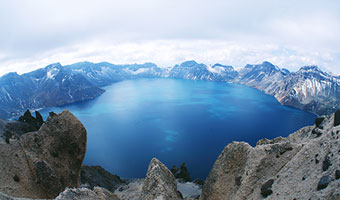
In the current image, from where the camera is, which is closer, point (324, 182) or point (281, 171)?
point (324, 182)

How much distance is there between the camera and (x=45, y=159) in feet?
138

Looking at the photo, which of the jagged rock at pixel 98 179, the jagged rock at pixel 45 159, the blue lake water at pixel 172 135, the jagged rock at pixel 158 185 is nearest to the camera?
the jagged rock at pixel 158 185

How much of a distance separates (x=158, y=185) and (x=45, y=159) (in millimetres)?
27281

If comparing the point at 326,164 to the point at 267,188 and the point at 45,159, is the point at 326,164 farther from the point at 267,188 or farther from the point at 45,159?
the point at 45,159

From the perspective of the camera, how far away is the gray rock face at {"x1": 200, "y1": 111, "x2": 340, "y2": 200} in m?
21.2

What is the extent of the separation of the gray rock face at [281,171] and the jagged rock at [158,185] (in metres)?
7.87

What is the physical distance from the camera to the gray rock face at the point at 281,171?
69.7ft

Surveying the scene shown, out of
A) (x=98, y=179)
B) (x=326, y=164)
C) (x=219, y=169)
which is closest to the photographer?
(x=326, y=164)

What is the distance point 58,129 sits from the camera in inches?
1831

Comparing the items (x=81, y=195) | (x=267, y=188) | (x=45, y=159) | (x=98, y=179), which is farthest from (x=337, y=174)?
(x=98, y=179)

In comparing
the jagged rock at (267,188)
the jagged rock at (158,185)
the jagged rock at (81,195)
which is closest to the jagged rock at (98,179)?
the jagged rock at (81,195)

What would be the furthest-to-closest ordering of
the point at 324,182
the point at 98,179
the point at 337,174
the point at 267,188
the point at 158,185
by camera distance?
the point at 98,179 < the point at 158,185 < the point at 267,188 < the point at 324,182 < the point at 337,174

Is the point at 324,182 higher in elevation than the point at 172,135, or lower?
higher

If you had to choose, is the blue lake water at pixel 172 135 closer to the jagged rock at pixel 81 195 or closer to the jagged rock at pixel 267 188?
the jagged rock at pixel 81 195
